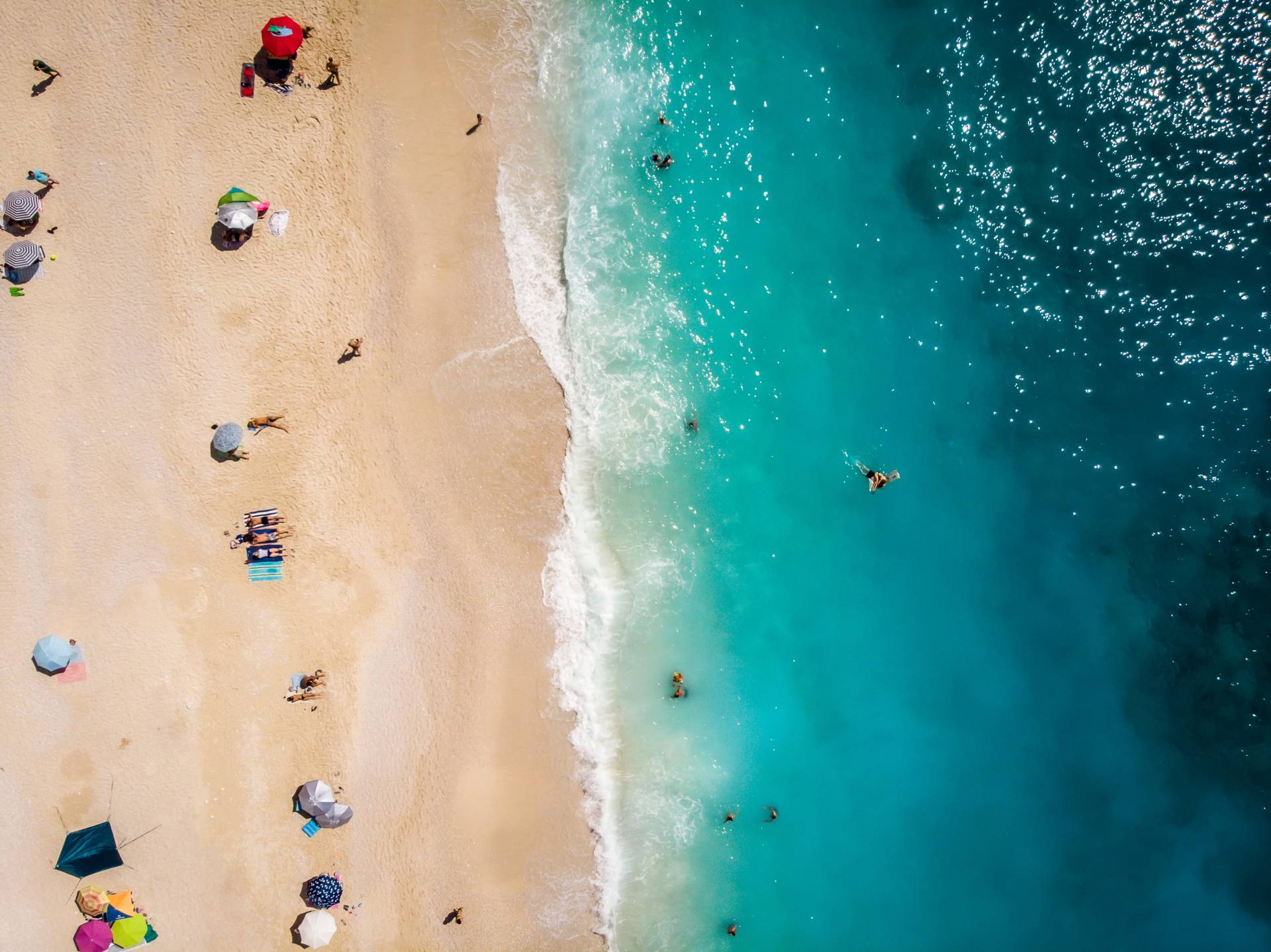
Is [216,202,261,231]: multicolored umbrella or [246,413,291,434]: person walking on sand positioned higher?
[216,202,261,231]: multicolored umbrella

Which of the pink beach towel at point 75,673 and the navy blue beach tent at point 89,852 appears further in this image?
the pink beach towel at point 75,673

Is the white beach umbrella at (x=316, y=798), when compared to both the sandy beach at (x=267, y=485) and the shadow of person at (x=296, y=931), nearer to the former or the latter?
the sandy beach at (x=267, y=485)

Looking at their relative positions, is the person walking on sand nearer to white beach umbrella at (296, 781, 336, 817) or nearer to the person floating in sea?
white beach umbrella at (296, 781, 336, 817)

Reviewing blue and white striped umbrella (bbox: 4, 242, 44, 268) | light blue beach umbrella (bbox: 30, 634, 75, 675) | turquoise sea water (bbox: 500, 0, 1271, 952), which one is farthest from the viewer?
turquoise sea water (bbox: 500, 0, 1271, 952)

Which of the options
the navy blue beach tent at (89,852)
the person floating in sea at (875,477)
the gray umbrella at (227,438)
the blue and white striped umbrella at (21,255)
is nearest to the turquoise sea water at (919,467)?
the person floating in sea at (875,477)

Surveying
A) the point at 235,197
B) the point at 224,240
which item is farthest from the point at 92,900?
the point at 235,197

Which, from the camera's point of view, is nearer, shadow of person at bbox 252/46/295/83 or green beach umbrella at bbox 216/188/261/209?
green beach umbrella at bbox 216/188/261/209

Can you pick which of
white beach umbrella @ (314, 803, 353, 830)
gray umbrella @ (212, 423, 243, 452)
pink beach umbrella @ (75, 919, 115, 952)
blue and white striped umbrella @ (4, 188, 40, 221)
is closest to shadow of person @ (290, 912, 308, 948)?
white beach umbrella @ (314, 803, 353, 830)
